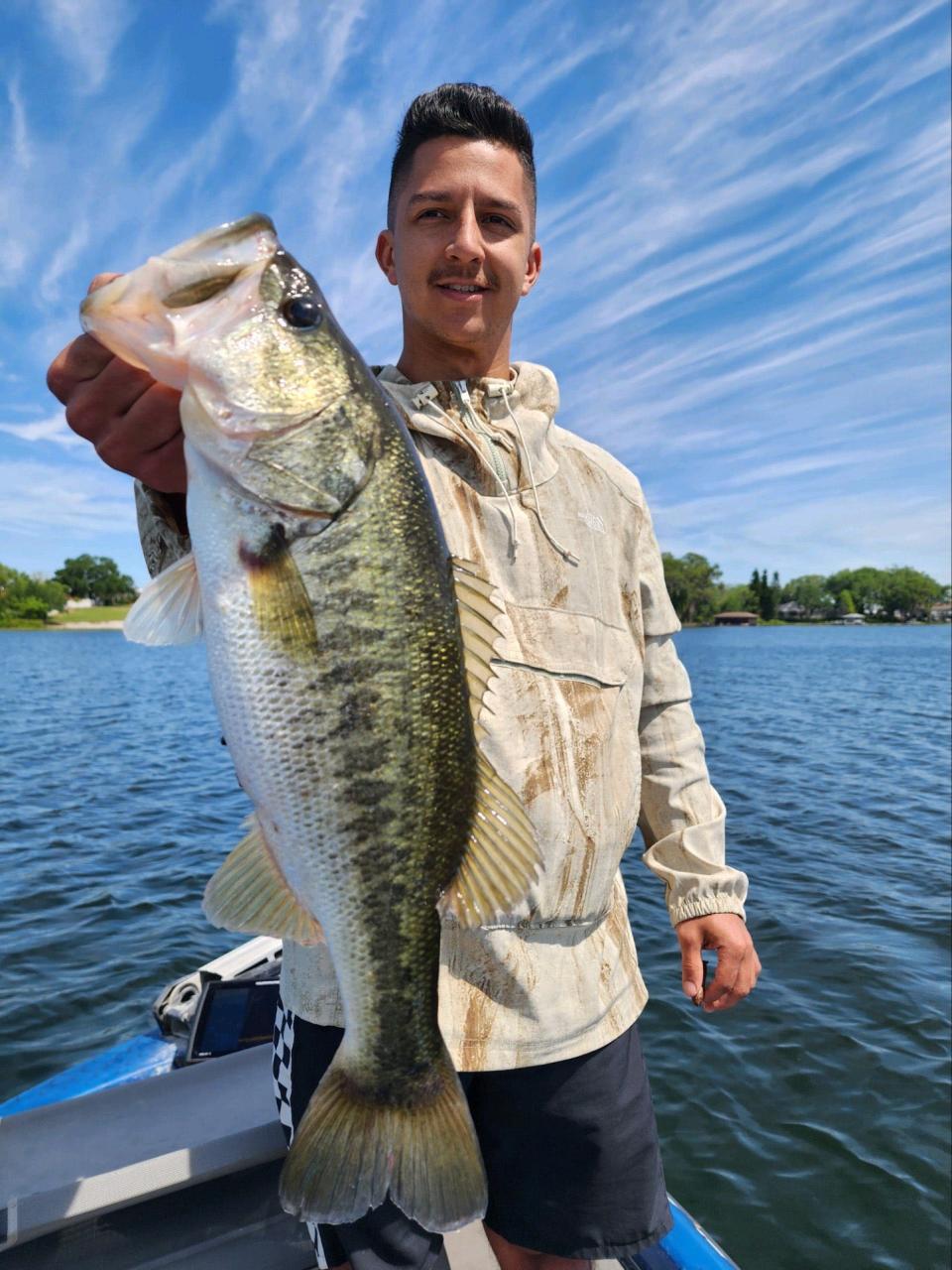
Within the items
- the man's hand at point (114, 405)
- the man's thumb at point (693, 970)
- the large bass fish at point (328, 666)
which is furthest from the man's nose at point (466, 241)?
A: the man's thumb at point (693, 970)

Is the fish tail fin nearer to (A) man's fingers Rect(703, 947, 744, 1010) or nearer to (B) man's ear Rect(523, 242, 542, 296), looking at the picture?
(A) man's fingers Rect(703, 947, 744, 1010)

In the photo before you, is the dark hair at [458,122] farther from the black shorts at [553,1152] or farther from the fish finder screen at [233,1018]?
the fish finder screen at [233,1018]

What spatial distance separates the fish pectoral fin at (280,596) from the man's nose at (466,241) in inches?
48.2

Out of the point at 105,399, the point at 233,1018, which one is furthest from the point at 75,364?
the point at 233,1018

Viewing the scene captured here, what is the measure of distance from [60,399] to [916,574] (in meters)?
175

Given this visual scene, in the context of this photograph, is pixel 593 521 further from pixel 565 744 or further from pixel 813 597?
pixel 813 597

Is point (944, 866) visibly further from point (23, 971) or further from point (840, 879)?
point (23, 971)

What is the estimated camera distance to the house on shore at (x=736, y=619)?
→ 146750 millimetres

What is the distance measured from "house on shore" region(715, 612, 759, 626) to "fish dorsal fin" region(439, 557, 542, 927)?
15142cm

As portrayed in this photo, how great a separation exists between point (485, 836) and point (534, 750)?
387 millimetres

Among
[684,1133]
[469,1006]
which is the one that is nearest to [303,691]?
[469,1006]

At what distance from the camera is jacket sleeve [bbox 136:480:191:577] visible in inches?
81.4

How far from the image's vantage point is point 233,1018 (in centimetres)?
420

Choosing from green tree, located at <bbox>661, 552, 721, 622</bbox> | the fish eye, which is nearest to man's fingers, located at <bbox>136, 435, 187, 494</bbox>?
the fish eye
